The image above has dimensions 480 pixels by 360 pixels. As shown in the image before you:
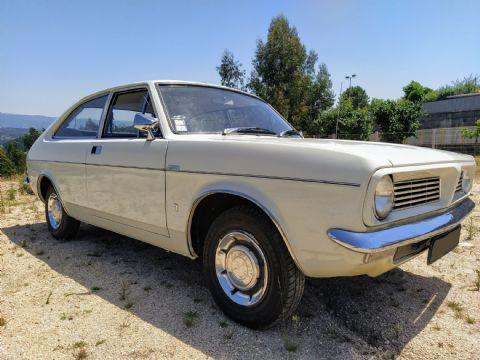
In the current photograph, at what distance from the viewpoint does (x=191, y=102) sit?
123 inches

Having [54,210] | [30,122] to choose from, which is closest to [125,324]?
[54,210]

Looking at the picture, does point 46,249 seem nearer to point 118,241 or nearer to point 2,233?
point 118,241

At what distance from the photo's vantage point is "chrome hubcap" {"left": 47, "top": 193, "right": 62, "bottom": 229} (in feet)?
14.5

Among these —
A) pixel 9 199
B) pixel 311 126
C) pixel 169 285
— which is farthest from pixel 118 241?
pixel 311 126

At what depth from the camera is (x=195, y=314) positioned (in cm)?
261

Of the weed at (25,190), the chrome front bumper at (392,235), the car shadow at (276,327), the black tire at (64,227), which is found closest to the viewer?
the chrome front bumper at (392,235)

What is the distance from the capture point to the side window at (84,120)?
151 inches

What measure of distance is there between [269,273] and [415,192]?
100 cm

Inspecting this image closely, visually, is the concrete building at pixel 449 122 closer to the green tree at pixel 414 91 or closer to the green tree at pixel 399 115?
the green tree at pixel 399 115

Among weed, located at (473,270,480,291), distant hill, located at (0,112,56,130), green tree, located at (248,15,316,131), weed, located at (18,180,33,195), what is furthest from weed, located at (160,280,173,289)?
green tree, located at (248,15,316,131)

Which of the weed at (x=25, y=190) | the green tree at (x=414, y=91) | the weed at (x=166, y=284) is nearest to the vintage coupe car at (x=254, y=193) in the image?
the weed at (x=166, y=284)

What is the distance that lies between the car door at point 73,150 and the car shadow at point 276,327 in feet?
2.19

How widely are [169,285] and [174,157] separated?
1161 millimetres

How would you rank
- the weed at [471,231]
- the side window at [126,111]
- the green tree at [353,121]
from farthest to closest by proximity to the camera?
the green tree at [353,121] → the weed at [471,231] → the side window at [126,111]
